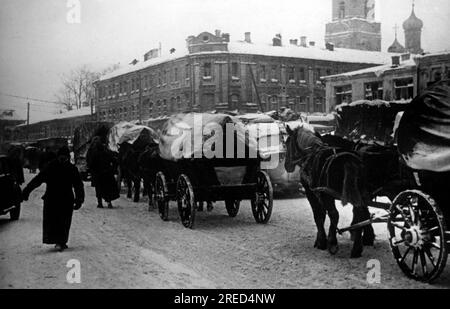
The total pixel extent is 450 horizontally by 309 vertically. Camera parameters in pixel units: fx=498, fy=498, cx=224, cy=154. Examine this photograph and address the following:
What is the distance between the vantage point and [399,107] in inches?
358

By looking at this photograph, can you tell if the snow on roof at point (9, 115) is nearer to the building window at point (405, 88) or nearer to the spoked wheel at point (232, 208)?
the spoked wheel at point (232, 208)

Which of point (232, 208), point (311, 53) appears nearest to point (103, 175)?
point (232, 208)

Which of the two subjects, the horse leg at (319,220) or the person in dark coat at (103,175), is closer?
the horse leg at (319,220)

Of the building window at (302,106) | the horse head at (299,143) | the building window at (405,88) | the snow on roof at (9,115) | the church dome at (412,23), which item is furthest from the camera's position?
the building window at (302,106)

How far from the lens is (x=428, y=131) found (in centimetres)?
544

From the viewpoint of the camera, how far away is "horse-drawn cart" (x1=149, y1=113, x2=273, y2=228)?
31.1 ft

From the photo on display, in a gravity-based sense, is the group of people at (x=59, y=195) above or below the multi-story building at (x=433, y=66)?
below

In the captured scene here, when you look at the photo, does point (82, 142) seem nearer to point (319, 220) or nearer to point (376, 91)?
point (376, 91)

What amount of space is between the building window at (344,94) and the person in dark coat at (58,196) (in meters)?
23.8

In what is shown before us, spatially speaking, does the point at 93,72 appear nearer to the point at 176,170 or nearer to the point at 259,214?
the point at 176,170

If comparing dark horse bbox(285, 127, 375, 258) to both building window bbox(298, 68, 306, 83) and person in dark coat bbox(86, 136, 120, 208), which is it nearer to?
person in dark coat bbox(86, 136, 120, 208)

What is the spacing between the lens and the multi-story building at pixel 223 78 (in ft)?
52.3

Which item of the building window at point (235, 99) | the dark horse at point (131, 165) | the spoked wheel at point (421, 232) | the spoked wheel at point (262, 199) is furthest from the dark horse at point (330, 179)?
the building window at point (235, 99)
